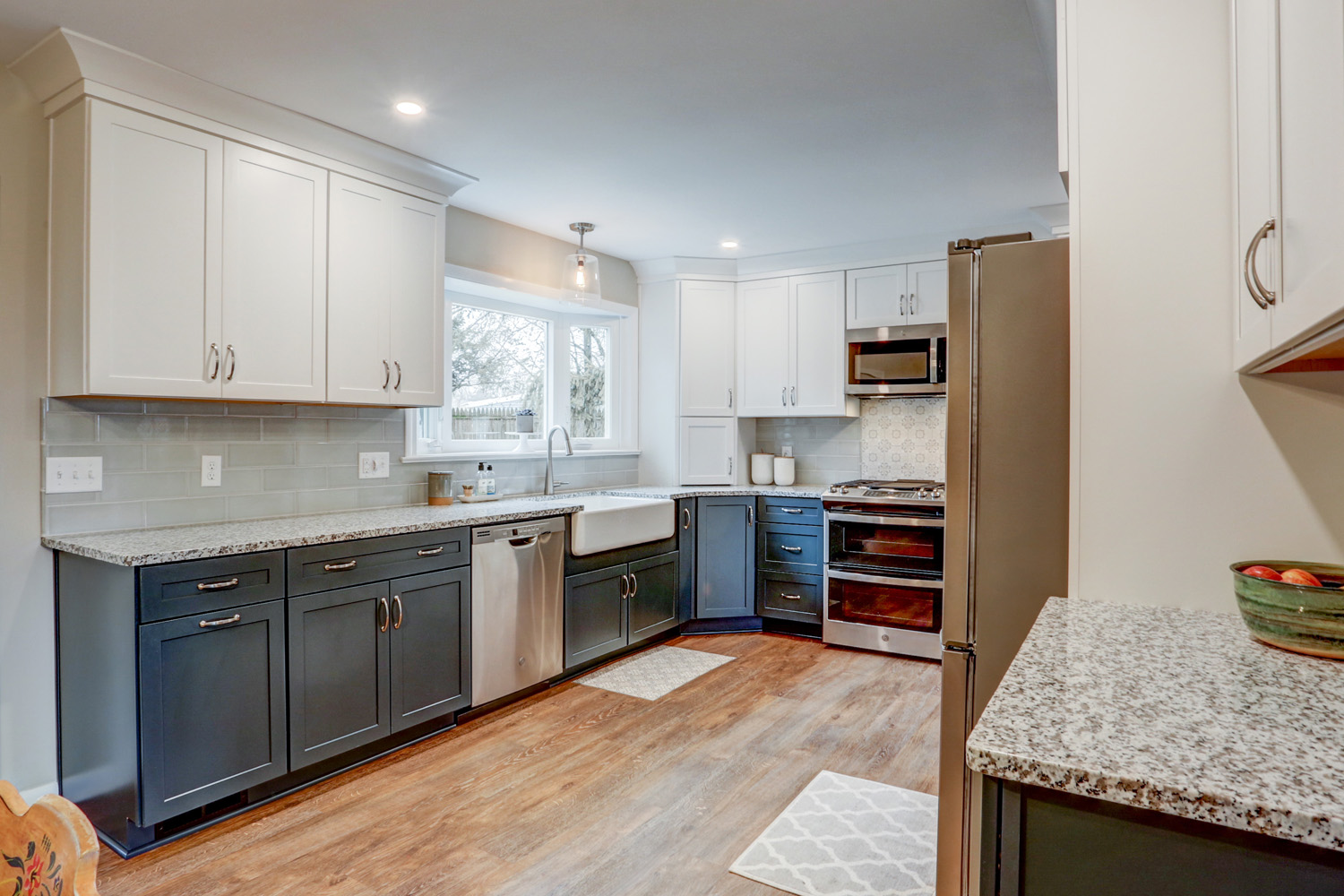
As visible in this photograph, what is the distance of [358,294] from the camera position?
3.11 m

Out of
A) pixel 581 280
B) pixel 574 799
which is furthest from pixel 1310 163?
pixel 581 280

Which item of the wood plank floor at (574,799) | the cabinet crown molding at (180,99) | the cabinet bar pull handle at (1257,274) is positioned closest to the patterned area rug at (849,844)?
the wood plank floor at (574,799)

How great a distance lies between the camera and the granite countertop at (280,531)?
7.46 feet

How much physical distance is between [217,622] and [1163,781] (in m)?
2.48

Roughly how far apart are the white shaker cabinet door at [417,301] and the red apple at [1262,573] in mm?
2969

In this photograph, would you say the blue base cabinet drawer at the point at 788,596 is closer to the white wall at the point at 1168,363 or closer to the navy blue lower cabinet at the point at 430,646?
the navy blue lower cabinet at the point at 430,646

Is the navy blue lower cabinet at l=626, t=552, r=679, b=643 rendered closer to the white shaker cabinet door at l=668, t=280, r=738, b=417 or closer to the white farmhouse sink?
the white farmhouse sink

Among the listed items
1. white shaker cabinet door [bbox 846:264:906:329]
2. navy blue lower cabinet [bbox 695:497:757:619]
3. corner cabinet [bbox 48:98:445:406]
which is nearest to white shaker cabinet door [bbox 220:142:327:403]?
corner cabinet [bbox 48:98:445:406]

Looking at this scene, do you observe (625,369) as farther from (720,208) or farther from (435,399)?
(435,399)

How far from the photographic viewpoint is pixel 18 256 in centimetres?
245

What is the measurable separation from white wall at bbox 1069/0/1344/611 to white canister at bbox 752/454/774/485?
3596 millimetres

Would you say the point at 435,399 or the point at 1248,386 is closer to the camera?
the point at 1248,386

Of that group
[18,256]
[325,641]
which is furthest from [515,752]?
[18,256]

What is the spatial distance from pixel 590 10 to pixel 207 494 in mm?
2194
